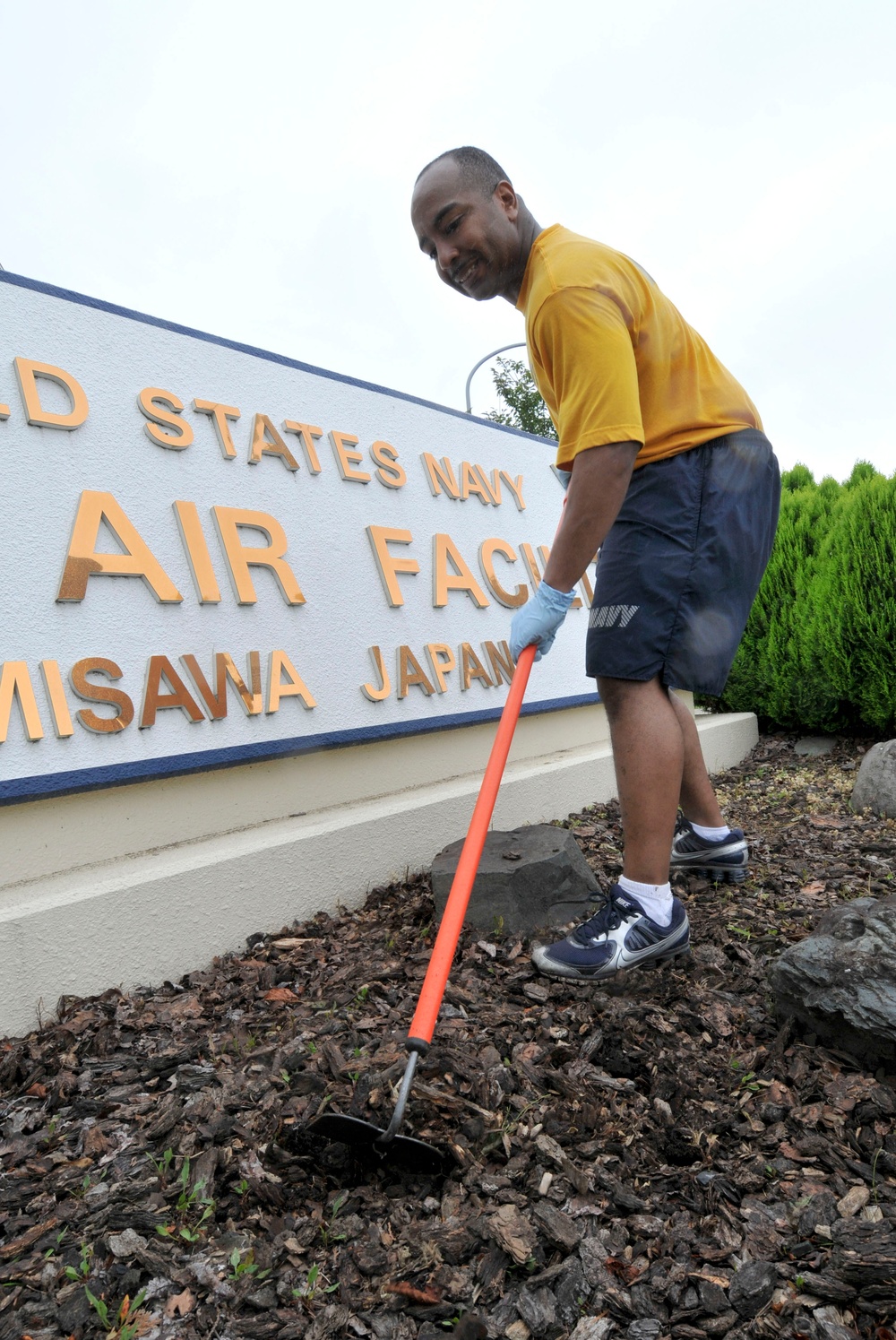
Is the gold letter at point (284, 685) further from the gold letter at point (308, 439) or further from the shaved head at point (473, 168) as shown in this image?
the shaved head at point (473, 168)

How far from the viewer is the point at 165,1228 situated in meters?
1.52

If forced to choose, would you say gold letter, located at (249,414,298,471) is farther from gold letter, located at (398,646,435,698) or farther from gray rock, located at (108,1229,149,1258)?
gray rock, located at (108,1229,149,1258)

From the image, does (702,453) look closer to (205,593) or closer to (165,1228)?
(205,593)

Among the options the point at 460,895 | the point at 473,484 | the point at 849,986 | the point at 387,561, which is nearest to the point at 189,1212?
the point at 460,895

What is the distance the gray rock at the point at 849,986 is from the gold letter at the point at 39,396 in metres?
2.52

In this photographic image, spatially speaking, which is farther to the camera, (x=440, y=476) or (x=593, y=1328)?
(x=440, y=476)

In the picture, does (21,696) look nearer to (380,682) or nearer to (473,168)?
(380,682)

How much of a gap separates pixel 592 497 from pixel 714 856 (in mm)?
1463

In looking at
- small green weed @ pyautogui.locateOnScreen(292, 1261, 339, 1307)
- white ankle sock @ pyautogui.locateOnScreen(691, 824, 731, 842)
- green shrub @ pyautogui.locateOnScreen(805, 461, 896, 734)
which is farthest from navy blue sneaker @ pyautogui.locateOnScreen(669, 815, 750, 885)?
green shrub @ pyautogui.locateOnScreen(805, 461, 896, 734)

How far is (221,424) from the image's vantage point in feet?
10.00

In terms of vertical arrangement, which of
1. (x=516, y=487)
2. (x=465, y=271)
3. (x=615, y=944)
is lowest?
(x=615, y=944)

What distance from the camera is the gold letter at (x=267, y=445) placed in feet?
10.3

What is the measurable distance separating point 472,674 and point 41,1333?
2.72m

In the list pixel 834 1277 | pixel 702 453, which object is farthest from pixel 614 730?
pixel 834 1277
